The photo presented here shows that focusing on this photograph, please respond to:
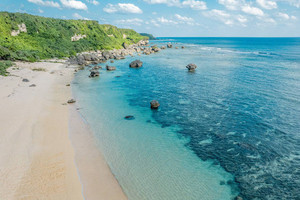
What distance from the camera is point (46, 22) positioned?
10812cm

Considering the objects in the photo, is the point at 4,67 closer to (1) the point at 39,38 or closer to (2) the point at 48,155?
(1) the point at 39,38

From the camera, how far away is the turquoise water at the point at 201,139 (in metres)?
17.0

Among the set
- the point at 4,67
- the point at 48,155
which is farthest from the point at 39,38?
the point at 48,155

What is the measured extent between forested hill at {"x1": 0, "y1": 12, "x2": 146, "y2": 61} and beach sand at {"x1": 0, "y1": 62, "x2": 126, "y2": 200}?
145 ft

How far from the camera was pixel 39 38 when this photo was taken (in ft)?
300

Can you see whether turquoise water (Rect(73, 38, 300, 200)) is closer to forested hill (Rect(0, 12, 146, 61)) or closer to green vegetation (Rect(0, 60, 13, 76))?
green vegetation (Rect(0, 60, 13, 76))

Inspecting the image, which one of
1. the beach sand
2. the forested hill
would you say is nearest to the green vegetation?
the forested hill

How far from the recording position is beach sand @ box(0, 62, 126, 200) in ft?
51.8

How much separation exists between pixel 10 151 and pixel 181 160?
63.4 ft

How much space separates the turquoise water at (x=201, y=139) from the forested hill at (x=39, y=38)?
43872 millimetres

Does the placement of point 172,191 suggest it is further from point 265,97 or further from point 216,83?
point 216,83

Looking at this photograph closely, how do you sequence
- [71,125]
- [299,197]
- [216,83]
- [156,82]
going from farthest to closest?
[156,82] → [216,83] → [71,125] → [299,197]

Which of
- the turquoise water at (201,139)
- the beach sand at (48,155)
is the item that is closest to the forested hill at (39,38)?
the turquoise water at (201,139)

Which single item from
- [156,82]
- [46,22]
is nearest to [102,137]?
[156,82]
